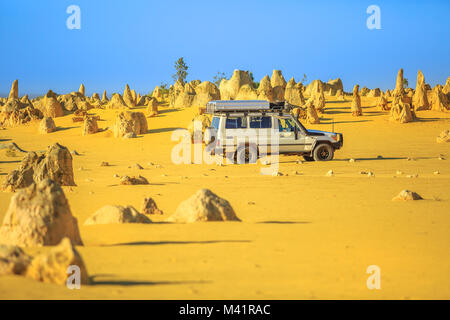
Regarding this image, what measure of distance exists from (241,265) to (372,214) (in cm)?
420

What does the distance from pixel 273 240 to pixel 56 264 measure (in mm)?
3148

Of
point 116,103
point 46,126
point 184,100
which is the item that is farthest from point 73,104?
point 46,126

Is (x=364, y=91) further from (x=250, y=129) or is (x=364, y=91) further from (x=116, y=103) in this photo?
(x=250, y=129)

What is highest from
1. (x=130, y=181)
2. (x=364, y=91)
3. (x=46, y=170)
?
(x=364, y=91)

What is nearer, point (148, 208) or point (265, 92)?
point (148, 208)

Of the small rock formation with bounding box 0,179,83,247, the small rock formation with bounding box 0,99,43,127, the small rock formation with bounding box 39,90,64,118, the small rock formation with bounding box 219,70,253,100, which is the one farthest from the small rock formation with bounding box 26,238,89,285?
the small rock formation with bounding box 219,70,253,100

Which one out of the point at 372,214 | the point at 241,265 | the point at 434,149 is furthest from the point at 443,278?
the point at 434,149

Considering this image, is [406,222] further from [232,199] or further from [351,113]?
[351,113]

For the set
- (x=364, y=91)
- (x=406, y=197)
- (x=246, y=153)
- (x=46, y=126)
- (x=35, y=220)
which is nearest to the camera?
(x=35, y=220)

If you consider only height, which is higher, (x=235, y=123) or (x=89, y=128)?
(x=89, y=128)

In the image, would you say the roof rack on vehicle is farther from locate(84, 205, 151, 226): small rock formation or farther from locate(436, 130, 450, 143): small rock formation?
locate(436, 130, 450, 143): small rock formation

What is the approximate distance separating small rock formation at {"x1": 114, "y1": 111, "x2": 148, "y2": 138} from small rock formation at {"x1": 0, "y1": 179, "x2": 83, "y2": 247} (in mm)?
25043

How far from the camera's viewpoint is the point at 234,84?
150 ft
